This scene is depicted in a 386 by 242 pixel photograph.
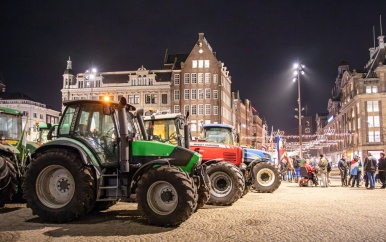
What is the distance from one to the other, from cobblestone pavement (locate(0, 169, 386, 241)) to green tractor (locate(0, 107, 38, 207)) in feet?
2.41

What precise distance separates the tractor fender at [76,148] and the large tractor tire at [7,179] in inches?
76.3

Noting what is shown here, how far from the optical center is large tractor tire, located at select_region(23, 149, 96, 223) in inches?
375

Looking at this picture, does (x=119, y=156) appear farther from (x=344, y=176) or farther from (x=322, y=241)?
(x=344, y=176)

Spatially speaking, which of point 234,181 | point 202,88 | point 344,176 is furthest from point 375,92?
point 234,181

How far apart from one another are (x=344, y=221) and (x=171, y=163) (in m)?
4.58

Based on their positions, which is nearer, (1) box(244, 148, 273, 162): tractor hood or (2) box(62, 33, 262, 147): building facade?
(1) box(244, 148, 273, 162): tractor hood

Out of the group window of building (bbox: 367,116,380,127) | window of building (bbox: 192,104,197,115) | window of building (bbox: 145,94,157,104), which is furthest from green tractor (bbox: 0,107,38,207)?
window of building (bbox: 367,116,380,127)

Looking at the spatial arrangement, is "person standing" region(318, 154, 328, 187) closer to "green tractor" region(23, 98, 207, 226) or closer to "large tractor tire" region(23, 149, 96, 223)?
"green tractor" region(23, 98, 207, 226)

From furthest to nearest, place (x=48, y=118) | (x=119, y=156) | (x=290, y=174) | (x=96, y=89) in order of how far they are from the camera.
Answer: (x=48, y=118)
(x=96, y=89)
(x=290, y=174)
(x=119, y=156)

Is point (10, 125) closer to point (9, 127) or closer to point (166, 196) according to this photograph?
point (9, 127)

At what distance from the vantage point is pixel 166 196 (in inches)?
364

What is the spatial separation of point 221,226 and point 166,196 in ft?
4.80

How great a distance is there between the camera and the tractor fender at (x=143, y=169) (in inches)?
375

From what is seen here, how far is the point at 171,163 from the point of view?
9.92m
